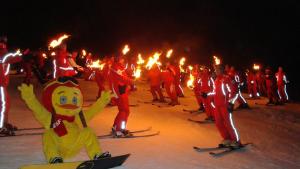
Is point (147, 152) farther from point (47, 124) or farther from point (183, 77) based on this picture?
point (183, 77)

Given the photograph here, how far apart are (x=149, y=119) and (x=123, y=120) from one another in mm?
2968

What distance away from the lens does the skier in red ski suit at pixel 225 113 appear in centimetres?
962

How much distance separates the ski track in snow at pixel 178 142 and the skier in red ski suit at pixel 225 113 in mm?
418

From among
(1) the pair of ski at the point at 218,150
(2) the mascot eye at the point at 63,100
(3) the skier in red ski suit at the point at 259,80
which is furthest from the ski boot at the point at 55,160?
(3) the skier in red ski suit at the point at 259,80

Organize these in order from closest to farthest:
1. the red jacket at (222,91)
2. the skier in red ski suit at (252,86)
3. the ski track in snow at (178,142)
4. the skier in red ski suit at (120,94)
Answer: the ski track in snow at (178,142), the red jacket at (222,91), the skier in red ski suit at (120,94), the skier in red ski suit at (252,86)

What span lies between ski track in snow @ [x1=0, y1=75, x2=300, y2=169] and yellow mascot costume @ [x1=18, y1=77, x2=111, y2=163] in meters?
0.94

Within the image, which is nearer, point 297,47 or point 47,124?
point 47,124

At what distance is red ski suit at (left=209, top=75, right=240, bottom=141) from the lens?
31.6ft

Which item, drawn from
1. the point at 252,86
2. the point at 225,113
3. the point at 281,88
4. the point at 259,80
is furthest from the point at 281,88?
the point at 225,113

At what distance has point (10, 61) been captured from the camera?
904cm

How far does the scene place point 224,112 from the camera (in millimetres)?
9641

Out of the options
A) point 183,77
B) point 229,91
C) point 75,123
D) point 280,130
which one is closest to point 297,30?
point 183,77

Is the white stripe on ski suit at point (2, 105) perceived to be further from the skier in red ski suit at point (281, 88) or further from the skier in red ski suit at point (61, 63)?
the skier in red ski suit at point (281, 88)

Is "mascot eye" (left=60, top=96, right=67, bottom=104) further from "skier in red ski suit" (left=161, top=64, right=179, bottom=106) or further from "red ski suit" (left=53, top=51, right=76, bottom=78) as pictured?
"skier in red ski suit" (left=161, top=64, right=179, bottom=106)
